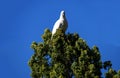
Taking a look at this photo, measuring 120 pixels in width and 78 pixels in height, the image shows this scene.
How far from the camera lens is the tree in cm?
2267

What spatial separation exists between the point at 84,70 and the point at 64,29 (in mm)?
2075

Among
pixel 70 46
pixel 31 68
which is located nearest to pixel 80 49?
pixel 70 46

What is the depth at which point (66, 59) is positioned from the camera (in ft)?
76.0

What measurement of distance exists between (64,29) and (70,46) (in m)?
0.96

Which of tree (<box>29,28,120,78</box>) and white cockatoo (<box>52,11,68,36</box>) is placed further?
white cockatoo (<box>52,11,68,36</box>)

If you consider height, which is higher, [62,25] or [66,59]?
[62,25]

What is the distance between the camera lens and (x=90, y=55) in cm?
2316

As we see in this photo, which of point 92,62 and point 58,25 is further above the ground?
point 58,25

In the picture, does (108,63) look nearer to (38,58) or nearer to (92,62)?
(92,62)

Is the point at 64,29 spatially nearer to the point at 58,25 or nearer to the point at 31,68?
the point at 58,25

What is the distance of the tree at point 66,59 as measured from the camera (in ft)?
74.4

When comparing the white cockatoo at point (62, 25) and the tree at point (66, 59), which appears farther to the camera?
the white cockatoo at point (62, 25)

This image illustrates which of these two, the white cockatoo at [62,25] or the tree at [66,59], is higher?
the white cockatoo at [62,25]

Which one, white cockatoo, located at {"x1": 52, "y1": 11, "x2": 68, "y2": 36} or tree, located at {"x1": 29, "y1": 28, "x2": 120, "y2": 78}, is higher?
white cockatoo, located at {"x1": 52, "y1": 11, "x2": 68, "y2": 36}
